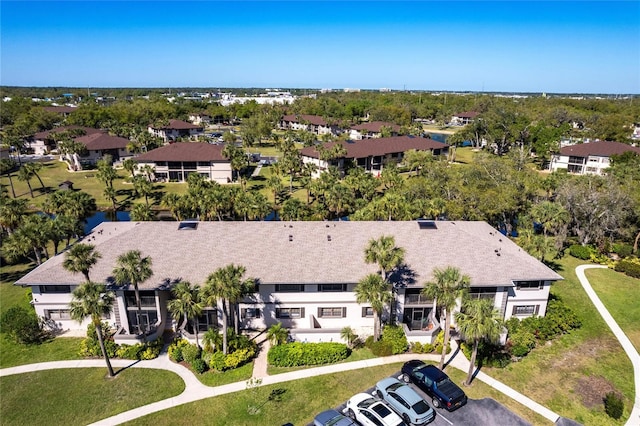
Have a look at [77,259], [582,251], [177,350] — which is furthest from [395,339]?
[582,251]

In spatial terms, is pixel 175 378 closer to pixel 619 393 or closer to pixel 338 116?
pixel 619 393

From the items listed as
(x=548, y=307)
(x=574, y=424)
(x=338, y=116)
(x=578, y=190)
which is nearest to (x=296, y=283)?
(x=574, y=424)

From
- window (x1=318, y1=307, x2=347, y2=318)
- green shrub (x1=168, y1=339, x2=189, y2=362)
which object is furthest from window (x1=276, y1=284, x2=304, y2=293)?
green shrub (x1=168, y1=339, x2=189, y2=362)

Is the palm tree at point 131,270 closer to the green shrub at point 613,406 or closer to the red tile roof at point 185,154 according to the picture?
the green shrub at point 613,406

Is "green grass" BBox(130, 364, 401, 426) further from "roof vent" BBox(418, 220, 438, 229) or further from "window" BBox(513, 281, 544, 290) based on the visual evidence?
"roof vent" BBox(418, 220, 438, 229)

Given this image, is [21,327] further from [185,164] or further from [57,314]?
[185,164]

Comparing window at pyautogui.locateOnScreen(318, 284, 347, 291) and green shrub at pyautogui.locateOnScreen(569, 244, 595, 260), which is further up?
window at pyautogui.locateOnScreen(318, 284, 347, 291)
